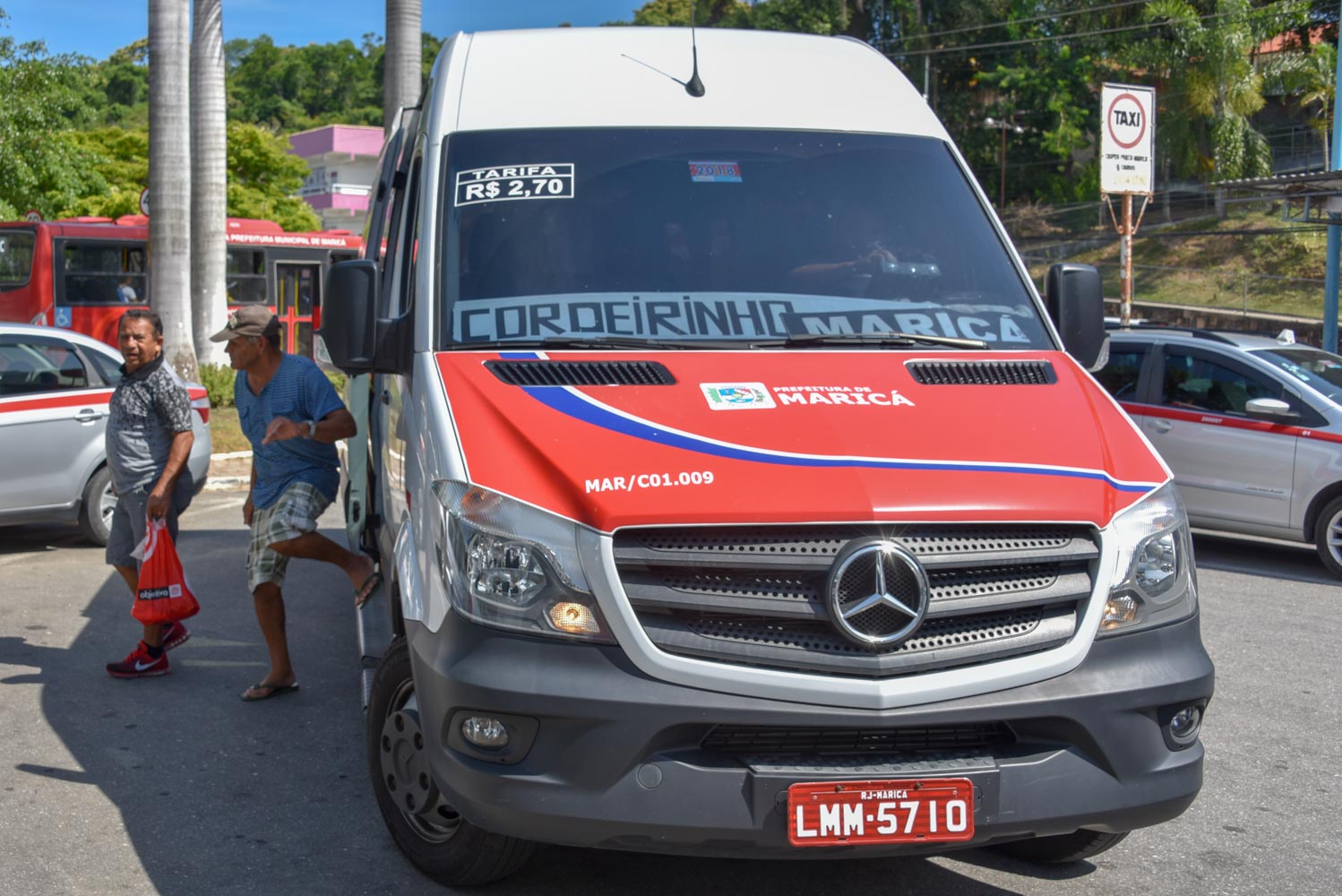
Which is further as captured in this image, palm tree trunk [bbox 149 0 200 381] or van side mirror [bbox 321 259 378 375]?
palm tree trunk [bbox 149 0 200 381]

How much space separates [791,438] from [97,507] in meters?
7.94

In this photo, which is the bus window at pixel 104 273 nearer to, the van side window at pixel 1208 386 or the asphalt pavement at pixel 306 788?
the asphalt pavement at pixel 306 788

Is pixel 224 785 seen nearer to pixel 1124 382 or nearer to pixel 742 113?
pixel 742 113

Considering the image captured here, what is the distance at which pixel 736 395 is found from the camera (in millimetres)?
4062

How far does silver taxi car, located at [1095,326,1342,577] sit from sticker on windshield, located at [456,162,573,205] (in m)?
7.29

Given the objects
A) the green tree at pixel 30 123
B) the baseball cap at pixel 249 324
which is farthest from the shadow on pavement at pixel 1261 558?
the green tree at pixel 30 123

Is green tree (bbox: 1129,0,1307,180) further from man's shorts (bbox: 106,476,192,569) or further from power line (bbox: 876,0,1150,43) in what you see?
man's shorts (bbox: 106,476,192,569)

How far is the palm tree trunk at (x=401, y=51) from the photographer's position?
1681cm

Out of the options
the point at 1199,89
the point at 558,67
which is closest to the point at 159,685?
the point at 558,67

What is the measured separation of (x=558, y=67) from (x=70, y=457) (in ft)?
20.7

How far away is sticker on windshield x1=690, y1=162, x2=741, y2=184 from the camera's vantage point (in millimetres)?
5016

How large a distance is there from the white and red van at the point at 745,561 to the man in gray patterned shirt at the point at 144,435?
2463 mm

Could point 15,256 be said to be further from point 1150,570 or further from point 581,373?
point 1150,570

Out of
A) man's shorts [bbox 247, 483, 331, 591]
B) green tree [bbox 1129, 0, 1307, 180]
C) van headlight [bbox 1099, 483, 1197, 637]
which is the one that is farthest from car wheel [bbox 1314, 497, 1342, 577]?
green tree [bbox 1129, 0, 1307, 180]
